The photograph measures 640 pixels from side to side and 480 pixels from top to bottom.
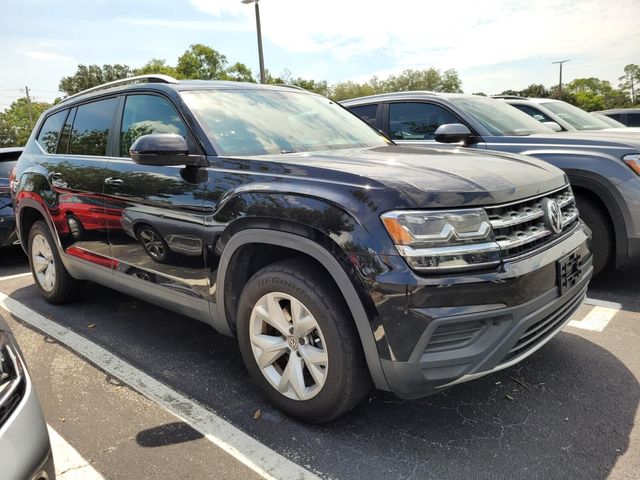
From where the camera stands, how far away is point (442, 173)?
7.52 ft

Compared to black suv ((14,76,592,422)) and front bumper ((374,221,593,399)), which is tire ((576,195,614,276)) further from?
front bumper ((374,221,593,399))

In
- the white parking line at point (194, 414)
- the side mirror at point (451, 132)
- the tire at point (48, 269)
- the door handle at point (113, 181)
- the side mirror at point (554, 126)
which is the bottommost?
the white parking line at point (194, 414)

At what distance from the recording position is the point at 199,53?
44.9 m

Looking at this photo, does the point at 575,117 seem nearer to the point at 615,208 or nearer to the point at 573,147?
the point at 573,147

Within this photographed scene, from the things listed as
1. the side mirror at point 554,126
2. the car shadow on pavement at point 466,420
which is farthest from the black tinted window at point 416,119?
the car shadow on pavement at point 466,420

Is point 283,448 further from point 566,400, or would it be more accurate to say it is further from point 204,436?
point 566,400

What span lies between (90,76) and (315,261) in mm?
67292

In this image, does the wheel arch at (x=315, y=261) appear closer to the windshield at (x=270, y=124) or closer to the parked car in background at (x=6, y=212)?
the windshield at (x=270, y=124)

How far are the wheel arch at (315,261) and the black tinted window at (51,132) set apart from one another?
8.59ft

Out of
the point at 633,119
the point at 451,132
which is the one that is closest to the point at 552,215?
the point at 451,132

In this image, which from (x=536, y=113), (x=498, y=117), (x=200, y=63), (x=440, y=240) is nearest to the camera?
(x=440, y=240)

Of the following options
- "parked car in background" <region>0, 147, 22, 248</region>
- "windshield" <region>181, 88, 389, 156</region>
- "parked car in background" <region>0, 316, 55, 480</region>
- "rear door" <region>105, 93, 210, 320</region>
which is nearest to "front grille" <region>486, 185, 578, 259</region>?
"windshield" <region>181, 88, 389, 156</region>

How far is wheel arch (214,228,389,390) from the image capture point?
6.96 ft

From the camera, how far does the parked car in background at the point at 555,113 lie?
6.84 meters
